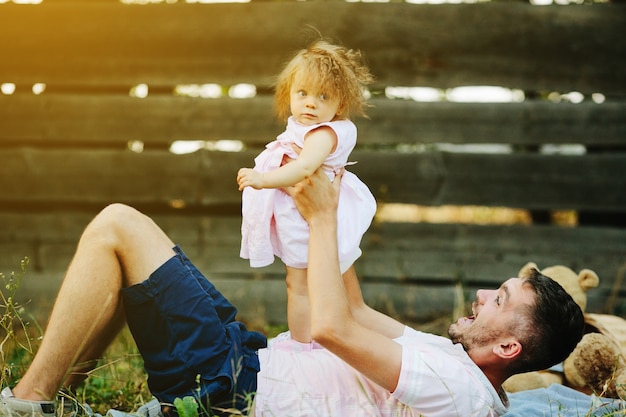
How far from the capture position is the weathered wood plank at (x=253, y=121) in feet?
14.7

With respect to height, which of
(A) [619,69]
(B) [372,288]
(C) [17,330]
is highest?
(A) [619,69]

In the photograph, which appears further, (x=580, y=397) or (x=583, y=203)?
(x=583, y=203)

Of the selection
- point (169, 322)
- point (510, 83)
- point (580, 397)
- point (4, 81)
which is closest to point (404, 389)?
point (169, 322)

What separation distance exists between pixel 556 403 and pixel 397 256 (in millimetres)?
1896

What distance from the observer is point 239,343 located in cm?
236

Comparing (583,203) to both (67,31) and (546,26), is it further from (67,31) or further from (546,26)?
(67,31)

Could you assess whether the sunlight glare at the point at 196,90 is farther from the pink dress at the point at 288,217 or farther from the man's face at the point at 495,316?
the man's face at the point at 495,316

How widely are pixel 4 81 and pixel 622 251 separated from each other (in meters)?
3.83

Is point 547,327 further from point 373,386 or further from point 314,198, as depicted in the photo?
point 314,198

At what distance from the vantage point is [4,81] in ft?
15.3

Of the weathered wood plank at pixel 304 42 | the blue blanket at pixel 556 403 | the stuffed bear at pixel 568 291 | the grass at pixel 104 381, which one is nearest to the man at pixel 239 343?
the grass at pixel 104 381

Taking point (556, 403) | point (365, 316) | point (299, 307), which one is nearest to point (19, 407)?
point (299, 307)

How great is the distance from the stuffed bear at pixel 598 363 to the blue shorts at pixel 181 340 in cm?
138

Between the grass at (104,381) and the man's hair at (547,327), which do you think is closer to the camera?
the man's hair at (547,327)
